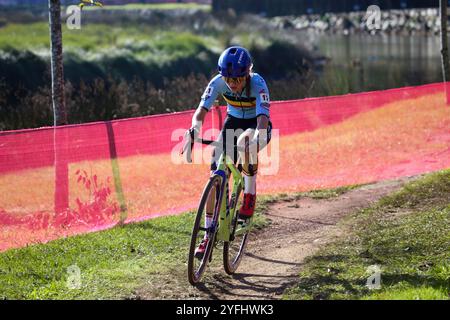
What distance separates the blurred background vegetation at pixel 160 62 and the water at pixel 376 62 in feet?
0.20

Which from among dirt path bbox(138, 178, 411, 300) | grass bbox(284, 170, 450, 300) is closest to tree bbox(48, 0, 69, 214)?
dirt path bbox(138, 178, 411, 300)

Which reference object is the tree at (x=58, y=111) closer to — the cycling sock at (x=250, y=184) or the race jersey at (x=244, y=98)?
the race jersey at (x=244, y=98)

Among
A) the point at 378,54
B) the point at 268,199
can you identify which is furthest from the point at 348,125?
the point at 378,54

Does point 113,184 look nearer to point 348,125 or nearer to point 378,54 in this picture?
point 348,125

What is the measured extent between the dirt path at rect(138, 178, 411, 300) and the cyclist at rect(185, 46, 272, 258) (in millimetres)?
453

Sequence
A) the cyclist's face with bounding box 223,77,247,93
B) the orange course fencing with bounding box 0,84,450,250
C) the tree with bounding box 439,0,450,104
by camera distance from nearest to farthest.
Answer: the cyclist's face with bounding box 223,77,247,93 → the orange course fencing with bounding box 0,84,450,250 → the tree with bounding box 439,0,450,104

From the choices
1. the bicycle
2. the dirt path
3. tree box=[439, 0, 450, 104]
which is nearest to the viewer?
the bicycle

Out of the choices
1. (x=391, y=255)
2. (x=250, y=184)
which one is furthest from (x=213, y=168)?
(x=391, y=255)

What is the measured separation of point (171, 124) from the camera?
11320mm

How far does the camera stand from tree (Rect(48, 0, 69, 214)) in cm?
1016

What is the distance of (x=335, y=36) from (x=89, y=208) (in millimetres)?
46962

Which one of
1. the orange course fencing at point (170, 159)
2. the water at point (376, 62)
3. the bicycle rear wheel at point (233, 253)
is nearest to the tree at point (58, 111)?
the orange course fencing at point (170, 159)

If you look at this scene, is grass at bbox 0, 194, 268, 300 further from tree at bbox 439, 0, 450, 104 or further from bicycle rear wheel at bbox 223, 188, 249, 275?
tree at bbox 439, 0, 450, 104

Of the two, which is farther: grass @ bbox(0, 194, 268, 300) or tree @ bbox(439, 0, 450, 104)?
tree @ bbox(439, 0, 450, 104)
